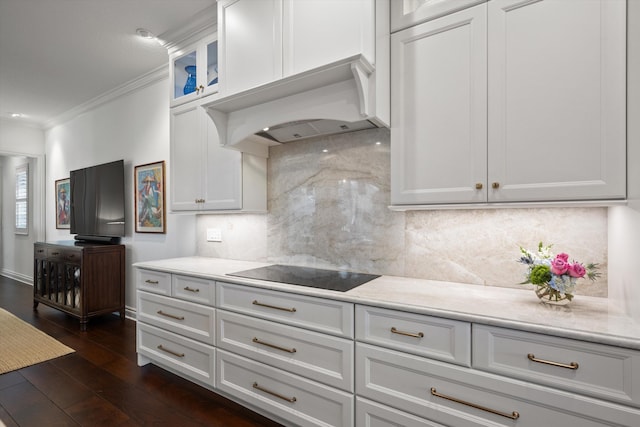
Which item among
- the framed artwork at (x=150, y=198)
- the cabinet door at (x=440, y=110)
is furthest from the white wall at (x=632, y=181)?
the framed artwork at (x=150, y=198)

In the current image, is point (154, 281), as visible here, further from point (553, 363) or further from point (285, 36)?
point (553, 363)

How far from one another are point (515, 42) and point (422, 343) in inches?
55.0

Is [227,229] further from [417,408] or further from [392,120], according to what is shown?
[417,408]

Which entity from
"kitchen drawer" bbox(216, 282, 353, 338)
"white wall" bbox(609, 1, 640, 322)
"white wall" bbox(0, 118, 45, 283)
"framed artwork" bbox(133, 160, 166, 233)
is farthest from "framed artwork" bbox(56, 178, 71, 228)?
"white wall" bbox(609, 1, 640, 322)

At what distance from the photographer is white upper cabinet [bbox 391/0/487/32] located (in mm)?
1572

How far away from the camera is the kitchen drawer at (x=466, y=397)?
1.12m

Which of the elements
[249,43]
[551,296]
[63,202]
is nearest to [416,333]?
[551,296]

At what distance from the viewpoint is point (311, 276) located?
2074mm

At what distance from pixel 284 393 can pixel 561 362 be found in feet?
4.39

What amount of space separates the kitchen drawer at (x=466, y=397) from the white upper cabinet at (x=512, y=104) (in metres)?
0.75

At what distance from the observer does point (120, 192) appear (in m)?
3.93

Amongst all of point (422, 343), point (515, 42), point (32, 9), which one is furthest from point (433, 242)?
point (32, 9)

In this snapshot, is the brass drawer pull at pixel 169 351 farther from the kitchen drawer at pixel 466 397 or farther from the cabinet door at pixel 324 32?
the cabinet door at pixel 324 32

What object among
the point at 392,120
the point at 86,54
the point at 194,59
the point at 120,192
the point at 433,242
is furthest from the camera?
the point at 120,192
